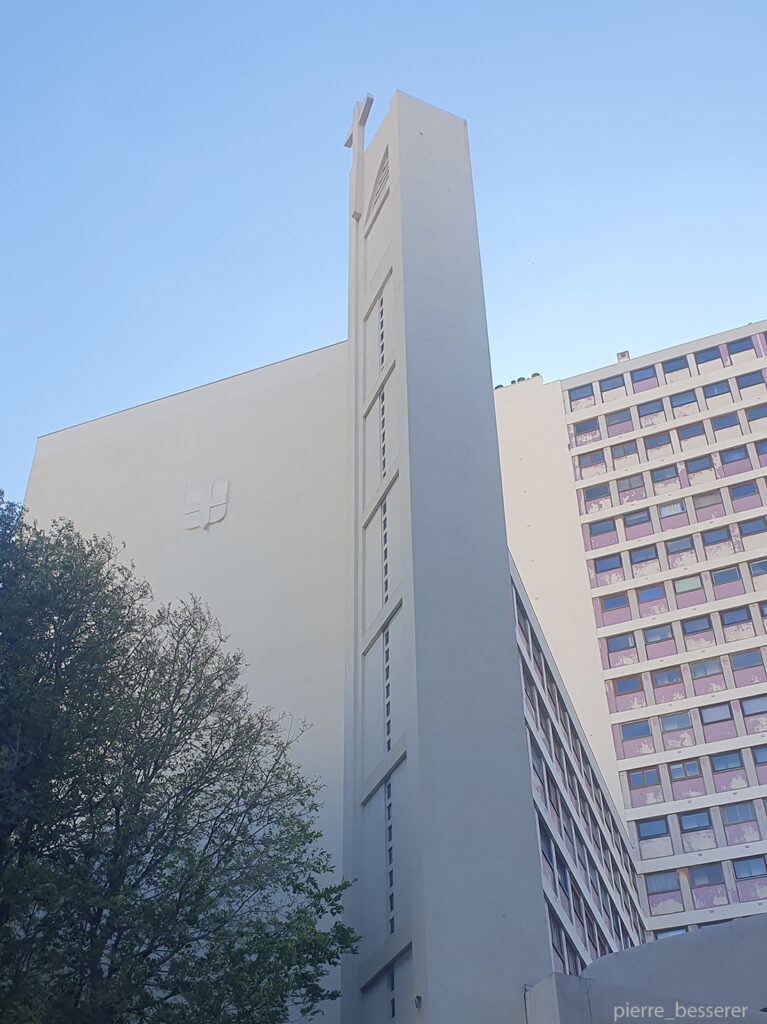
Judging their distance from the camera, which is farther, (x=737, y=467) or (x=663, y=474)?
(x=663, y=474)

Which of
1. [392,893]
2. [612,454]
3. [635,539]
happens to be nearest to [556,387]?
[612,454]

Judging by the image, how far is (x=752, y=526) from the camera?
41125 mm

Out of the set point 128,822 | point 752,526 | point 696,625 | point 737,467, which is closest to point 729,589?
point 696,625

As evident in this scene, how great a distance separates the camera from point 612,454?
44812 millimetres

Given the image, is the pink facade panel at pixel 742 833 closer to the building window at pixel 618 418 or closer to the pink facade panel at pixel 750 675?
the pink facade panel at pixel 750 675

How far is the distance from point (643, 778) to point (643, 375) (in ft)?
54.8

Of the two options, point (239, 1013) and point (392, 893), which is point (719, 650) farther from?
point (239, 1013)

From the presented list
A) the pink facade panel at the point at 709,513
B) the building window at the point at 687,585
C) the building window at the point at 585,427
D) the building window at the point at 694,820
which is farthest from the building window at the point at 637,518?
the building window at the point at 694,820

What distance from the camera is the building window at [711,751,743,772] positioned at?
3688cm

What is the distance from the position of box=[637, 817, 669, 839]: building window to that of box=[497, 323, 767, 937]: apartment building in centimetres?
5

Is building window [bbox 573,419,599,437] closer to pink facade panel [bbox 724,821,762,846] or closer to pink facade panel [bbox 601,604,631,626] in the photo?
pink facade panel [bbox 601,604,631,626]

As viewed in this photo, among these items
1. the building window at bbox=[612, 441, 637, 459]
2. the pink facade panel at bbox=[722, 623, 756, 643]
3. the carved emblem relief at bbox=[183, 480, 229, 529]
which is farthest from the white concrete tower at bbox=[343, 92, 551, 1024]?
the building window at bbox=[612, 441, 637, 459]

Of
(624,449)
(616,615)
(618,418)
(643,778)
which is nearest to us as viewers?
(643,778)

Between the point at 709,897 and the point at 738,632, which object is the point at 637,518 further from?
the point at 709,897
